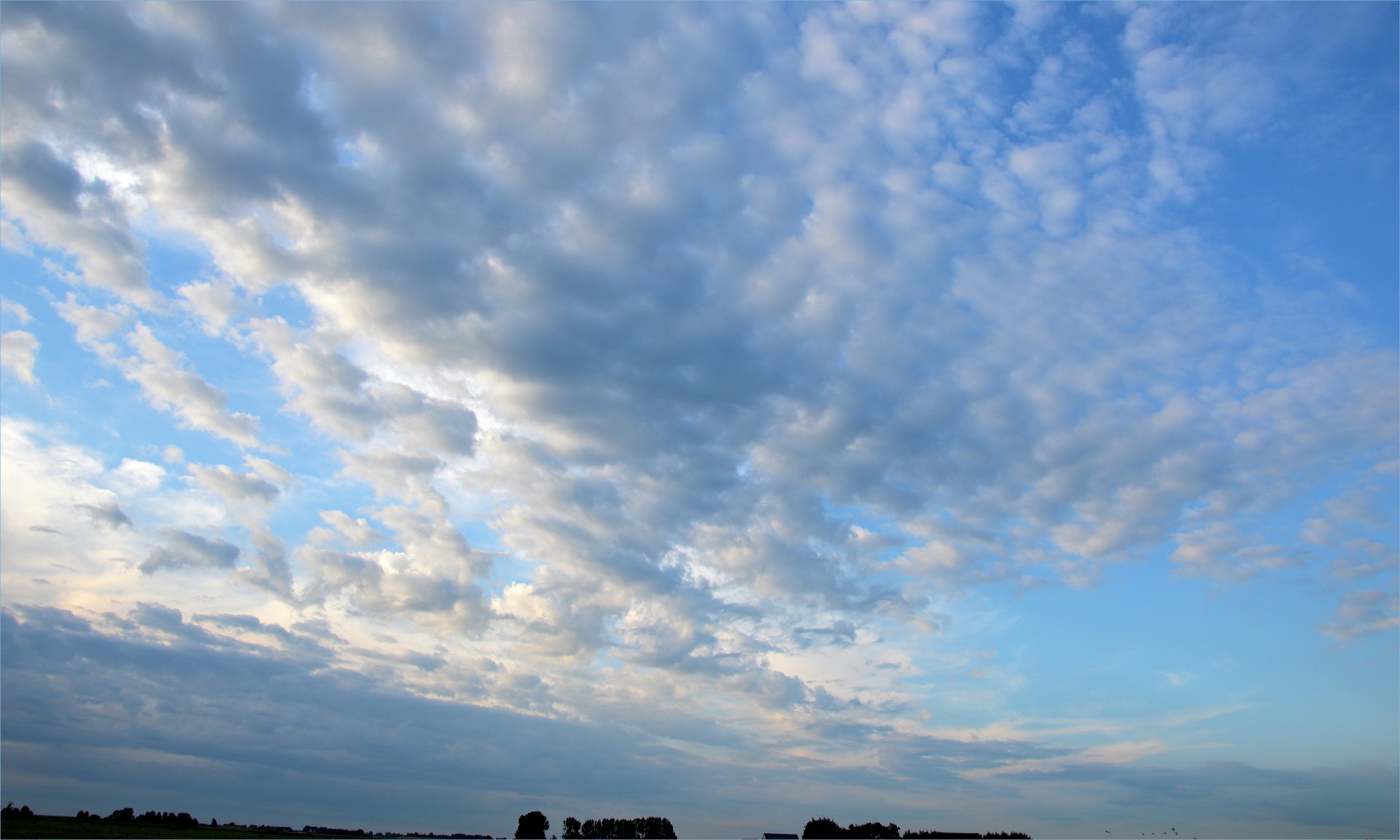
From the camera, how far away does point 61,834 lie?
525 feet

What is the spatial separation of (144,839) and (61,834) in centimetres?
1369

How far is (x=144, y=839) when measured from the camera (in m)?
165
